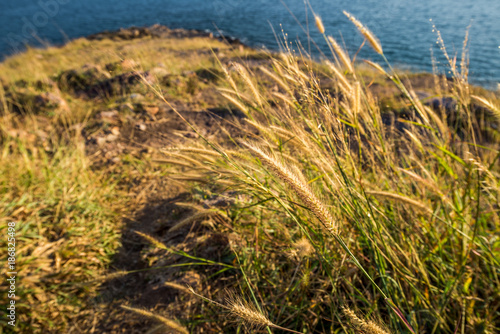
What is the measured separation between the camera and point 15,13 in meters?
24.7

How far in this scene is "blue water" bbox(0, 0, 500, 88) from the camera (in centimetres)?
1005

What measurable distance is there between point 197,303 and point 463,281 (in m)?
1.45

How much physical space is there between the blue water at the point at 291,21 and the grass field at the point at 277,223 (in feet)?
10.6

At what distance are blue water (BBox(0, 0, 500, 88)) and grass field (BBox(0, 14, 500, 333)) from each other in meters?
3.22

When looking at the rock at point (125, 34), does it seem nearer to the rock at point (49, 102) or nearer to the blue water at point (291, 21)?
the blue water at point (291, 21)

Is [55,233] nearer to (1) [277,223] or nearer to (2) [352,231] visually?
(1) [277,223]

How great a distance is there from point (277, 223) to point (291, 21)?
1771 centimetres

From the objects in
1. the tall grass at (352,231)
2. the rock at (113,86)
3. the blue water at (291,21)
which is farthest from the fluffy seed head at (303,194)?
the rock at (113,86)

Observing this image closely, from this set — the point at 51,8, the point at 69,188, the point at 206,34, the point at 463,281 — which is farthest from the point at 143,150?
the point at 51,8

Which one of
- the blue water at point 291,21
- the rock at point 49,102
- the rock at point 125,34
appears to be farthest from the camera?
the rock at point 125,34

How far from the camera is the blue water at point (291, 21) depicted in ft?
33.0

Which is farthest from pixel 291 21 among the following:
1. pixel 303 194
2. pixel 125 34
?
pixel 303 194

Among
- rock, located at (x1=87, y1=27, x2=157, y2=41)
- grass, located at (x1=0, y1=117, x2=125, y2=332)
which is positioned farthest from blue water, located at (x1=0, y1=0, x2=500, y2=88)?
grass, located at (x1=0, y1=117, x2=125, y2=332)

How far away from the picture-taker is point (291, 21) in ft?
54.0
